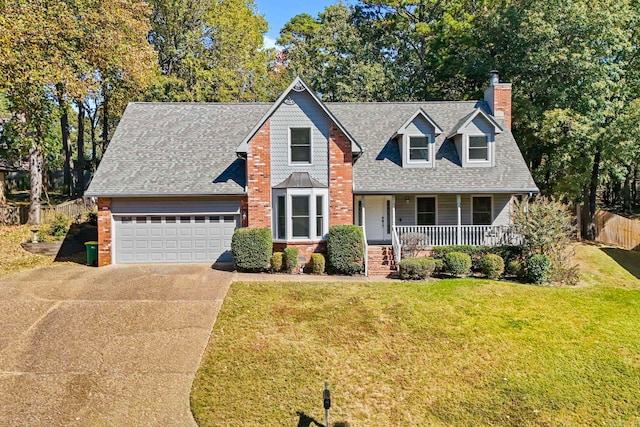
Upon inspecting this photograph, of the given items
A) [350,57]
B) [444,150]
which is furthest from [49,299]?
[350,57]

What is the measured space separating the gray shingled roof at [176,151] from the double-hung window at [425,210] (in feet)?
26.4

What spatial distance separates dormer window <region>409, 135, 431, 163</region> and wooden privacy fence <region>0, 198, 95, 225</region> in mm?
17576

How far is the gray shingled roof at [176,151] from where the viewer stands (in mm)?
16969

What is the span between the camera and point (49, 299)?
1250cm

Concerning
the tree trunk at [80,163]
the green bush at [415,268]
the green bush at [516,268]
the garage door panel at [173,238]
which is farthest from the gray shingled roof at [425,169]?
the tree trunk at [80,163]

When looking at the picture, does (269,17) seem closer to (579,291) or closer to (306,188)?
(306,188)

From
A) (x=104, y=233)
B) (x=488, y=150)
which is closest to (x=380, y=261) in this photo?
(x=488, y=150)

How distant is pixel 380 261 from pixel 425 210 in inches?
171

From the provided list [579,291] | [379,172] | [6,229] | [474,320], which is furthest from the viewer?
[6,229]

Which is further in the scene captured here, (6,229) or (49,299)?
(6,229)

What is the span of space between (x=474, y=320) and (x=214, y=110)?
15.3 meters

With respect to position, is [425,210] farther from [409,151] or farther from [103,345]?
[103,345]

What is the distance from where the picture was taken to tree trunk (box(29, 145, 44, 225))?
72.0 feet

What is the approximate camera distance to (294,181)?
16.7 metres
